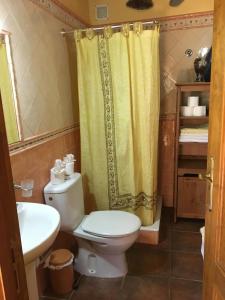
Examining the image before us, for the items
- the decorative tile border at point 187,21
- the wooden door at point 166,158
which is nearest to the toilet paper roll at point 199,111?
the wooden door at point 166,158

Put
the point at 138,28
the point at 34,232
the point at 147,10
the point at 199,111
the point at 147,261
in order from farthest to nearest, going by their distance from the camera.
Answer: the point at 147,10 → the point at 199,111 → the point at 147,261 → the point at 138,28 → the point at 34,232

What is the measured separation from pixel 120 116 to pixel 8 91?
1.00 metres

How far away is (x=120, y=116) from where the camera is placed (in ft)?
7.37

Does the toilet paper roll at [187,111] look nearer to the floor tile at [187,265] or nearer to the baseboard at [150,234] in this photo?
the baseboard at [150,234]

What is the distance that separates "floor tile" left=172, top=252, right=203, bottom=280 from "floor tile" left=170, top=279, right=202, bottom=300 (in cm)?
6

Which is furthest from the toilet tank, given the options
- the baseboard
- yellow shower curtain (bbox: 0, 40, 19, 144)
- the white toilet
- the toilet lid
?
the baseboard

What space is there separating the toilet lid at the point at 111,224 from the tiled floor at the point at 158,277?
42 centimetres

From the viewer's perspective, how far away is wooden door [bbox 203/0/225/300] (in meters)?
0.95

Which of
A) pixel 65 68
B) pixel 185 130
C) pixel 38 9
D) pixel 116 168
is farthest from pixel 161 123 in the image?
pixel 38 9

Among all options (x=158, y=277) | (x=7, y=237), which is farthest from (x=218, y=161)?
(x=158, y=277)

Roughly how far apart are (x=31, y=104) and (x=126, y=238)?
3.82ft

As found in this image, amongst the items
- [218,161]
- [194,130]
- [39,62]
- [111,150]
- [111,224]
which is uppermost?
[39,62]

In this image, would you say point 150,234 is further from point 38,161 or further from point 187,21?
point 187,21

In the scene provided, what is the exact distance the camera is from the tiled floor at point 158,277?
5.99 ft
